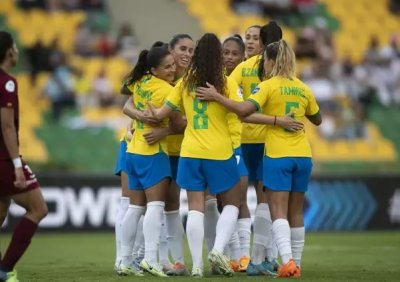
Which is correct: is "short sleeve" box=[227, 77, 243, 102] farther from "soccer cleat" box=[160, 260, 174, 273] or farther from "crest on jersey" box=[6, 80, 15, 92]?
"crest on jersey" box=[6, 80, 15, 92]

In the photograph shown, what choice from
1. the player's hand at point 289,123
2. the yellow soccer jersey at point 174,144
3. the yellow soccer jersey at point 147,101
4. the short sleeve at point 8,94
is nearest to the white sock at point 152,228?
the yellow soccer jersey at point 147,101

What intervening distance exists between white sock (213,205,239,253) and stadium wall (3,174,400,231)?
30.4 ft

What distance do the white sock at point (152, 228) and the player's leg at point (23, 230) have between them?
1.56 metres

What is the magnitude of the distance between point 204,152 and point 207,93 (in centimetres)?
60

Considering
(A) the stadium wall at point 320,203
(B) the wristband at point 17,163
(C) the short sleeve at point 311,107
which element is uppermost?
(C) the short sleeve at point 311,107

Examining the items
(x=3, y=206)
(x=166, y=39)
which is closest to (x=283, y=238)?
(x=3, y=206)

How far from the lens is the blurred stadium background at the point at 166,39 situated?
20.8 metres

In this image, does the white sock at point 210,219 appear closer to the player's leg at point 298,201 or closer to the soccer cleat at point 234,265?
the soccer cleat at point 234,265

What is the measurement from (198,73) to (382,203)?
435 inches

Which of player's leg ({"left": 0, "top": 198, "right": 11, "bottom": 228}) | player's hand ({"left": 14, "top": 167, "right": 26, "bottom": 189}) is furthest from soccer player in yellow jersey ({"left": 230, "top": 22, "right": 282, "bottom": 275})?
player's hand ({"left": 14, "top": 167, "right": 26, "bottom": 189})

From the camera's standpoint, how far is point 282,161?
10.8m

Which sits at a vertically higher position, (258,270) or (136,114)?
(136,114)

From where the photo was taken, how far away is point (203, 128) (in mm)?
10648

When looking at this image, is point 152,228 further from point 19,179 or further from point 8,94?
point 8,94
